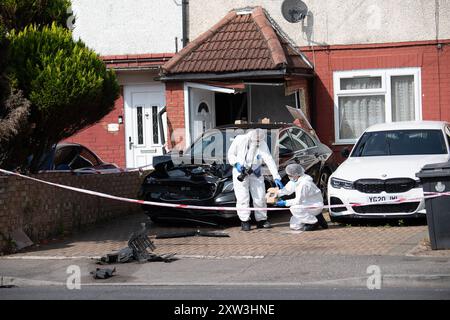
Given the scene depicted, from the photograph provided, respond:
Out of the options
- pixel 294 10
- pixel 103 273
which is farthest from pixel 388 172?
pixel 294 10

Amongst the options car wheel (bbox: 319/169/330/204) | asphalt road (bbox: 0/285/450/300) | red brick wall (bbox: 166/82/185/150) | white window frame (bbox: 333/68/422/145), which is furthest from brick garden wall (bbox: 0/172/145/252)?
white window frame (bbox: 333/68/422/145)

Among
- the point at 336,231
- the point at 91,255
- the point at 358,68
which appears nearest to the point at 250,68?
the point at 358,68

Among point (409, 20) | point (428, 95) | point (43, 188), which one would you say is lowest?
point (43, 188)

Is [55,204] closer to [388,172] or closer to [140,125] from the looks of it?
[388,172]

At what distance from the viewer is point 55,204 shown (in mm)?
14422

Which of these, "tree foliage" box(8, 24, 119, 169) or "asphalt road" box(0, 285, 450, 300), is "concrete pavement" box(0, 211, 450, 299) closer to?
"asphalt road" box(0, 285, 450, 300)

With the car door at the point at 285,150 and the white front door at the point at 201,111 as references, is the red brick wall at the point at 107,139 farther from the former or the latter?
the car door at the point at 285,150

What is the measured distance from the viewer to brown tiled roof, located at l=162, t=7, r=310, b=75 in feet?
62.2

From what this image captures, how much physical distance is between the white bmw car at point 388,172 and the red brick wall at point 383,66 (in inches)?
141

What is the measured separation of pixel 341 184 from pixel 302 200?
2.44ft

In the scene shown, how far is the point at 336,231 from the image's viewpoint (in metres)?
14.2

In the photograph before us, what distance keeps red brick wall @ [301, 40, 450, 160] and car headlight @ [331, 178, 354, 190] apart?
18.0 feet
